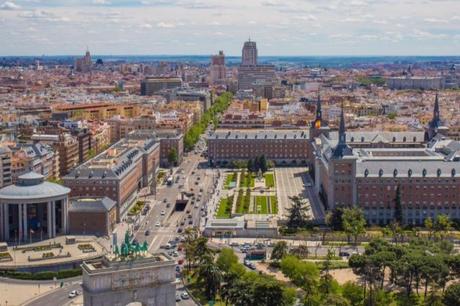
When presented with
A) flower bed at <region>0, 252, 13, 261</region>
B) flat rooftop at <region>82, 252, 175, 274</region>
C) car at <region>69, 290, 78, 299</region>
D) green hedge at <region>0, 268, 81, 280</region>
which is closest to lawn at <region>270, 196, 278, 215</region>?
green hedge at <region>0, 268, 81, 280</region>

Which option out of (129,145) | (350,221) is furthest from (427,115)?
(350,221)

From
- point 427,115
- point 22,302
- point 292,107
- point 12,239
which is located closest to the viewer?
point 22,302

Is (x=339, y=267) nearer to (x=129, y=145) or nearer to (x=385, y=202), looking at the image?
(x=385, y=202)

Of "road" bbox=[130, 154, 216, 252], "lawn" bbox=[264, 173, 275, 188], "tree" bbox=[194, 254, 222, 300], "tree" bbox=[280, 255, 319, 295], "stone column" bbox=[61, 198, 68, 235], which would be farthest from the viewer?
"lawn" bbox=[264, 173, 275, 188]

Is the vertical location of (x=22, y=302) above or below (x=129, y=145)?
below

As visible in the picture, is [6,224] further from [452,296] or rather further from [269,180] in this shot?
[269,180]

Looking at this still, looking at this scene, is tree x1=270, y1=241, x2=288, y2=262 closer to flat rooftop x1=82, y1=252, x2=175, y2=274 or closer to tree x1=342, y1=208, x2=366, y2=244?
tree x1=342, y1=208, x2=366, y2=244
